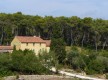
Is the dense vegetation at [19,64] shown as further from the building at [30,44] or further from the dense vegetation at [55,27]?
the dense vegetation at [55,27]

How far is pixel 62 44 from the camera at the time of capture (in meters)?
54.3

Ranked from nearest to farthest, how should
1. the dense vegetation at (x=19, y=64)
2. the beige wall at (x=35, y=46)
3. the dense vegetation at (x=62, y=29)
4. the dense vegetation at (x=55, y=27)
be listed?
the dense vegetation at (x=19, y=64)
the beige wall at (x=35, y=46)
the dense vegetation at (x=62, y=29)
the dense vegetation at (x=55, y=27)

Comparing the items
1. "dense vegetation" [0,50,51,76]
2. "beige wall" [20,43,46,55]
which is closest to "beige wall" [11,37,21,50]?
"beige wall" [20,43,46,55]

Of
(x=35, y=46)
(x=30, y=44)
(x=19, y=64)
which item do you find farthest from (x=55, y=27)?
(x=19, y=64)

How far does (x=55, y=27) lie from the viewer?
73188 millimetres

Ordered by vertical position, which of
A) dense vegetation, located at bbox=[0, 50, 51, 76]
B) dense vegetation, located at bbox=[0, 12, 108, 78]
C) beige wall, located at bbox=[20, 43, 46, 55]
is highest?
dense vegetation, located at bbox=[0, 12, 108, 78]

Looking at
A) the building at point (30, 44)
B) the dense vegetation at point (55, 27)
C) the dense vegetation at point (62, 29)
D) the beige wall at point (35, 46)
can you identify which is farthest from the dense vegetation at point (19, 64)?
the dense vegetation at point (55, 27)

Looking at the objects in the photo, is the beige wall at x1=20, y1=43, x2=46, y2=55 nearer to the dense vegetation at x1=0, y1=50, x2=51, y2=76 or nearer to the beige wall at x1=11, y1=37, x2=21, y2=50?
the beige wall at x1=11, y1=37, x2=21, y2=50

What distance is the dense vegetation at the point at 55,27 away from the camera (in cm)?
7256

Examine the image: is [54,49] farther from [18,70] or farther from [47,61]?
[18,70]

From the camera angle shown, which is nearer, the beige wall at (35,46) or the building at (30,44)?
the building at (30,44)

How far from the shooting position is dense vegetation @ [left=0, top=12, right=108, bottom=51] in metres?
72.6

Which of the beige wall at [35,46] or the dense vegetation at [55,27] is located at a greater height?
the dense vegetation at [55,27]

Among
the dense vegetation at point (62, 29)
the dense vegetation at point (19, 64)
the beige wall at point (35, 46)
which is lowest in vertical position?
the dense vegetation at point (19, 64)
